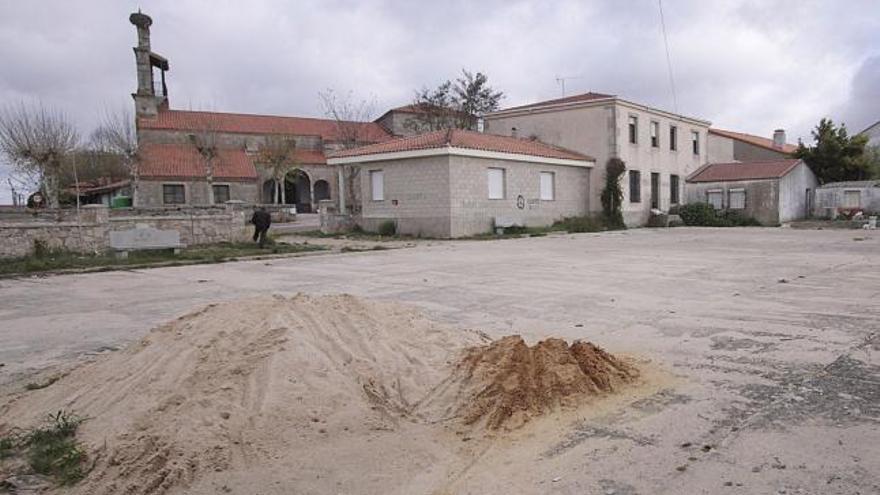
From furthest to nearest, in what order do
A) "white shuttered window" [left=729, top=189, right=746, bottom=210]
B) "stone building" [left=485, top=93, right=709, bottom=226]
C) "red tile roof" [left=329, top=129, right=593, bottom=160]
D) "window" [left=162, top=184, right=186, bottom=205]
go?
"window" [left=162, top=184, right=186, bottom=205], "white shuttered window" [left=729, top=189, right=746, bottom=210], "stone building" [left=485, top=93, right=709, bottom=226], "red tile roof" [left=329, top=129, right=593, bottom=160]

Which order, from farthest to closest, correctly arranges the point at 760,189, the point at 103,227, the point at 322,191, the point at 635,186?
the point at 322,191 < the point at 635,186 < the point at 760,189 < the point at 103,227

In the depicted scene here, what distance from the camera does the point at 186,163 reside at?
43.7m

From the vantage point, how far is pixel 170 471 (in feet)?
11.5

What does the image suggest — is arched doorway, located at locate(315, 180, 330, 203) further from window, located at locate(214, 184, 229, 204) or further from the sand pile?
the sand pile

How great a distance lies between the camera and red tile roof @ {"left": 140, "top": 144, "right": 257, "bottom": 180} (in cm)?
4169

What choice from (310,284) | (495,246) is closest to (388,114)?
(495,246)

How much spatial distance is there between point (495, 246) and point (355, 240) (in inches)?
248

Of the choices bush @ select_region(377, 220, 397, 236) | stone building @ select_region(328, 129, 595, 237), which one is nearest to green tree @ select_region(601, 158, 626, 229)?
stone building @ select_region(328, 129, 595, 237)

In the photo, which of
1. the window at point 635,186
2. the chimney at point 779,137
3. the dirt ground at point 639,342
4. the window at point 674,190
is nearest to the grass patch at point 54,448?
the dirt ground at point 639,342

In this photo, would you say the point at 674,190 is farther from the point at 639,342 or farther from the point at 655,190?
the point at 639,342

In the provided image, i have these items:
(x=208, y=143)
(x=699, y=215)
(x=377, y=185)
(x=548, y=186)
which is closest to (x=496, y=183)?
(x=548, y=186)

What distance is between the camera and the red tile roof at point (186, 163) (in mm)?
41688

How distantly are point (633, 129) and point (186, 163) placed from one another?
28990 millimetres

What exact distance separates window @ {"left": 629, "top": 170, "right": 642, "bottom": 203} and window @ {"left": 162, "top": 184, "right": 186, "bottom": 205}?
1089 inches
